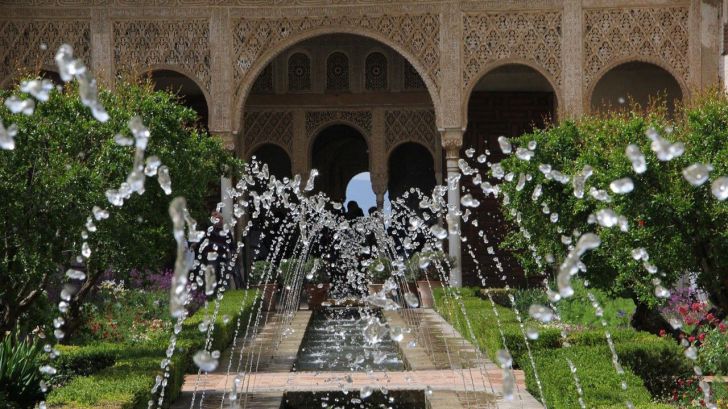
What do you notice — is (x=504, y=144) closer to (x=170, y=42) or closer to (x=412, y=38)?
(x=412, y=38)

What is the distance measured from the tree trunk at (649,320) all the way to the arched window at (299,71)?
9213 millimetres

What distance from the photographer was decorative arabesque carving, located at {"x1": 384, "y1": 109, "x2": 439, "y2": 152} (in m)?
16.7

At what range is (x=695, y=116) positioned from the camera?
259 inches

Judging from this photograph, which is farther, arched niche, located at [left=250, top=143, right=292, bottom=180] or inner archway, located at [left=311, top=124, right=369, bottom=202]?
inner archway, located at [left=311, top=124, right=369, bottom=202]

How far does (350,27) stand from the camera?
13.7 meters

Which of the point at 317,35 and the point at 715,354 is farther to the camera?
the point at 317,35

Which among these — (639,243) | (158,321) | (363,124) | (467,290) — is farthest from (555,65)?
(639,243)

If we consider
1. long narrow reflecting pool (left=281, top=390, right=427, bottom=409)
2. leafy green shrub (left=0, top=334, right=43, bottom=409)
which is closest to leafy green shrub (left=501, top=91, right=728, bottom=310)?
long narrow reflecting pool (left=281, top=390, right=427, bottom=409)

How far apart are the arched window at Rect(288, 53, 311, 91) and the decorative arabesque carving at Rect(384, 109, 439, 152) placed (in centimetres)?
137

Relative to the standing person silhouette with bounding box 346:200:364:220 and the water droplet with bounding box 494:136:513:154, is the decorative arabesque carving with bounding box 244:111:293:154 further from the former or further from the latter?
the water droplet with bounding box 494:136:513:154

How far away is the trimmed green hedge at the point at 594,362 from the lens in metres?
5.14

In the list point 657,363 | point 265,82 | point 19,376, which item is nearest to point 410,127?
point 265,82

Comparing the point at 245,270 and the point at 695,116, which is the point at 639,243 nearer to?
the point at 695,116

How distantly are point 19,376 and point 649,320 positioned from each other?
494cm
